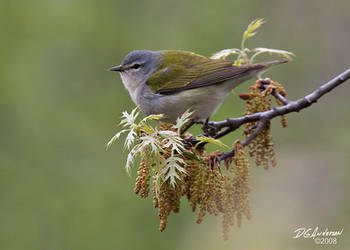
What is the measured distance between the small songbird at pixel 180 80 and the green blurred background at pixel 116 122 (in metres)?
1.14

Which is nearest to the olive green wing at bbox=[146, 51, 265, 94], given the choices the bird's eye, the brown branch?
the bird's eye

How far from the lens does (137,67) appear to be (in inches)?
174

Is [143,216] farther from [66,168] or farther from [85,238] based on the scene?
[66,168]

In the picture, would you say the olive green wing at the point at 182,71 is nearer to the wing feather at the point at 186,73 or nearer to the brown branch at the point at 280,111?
the wing feather at the point at 186,73

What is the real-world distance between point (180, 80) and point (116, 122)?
1.92 metres

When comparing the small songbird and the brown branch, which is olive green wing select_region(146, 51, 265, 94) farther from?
the brown branch

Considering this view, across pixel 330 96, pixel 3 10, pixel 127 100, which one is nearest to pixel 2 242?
pixel 127 100

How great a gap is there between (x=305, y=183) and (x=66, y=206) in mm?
2513

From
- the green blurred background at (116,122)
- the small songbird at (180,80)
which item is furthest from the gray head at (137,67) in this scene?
the green blurred background at (116,122)

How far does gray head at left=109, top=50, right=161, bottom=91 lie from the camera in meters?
4.38

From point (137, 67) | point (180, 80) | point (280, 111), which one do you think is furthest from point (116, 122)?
point (280, 111)

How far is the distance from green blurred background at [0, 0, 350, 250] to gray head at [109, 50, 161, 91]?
1387 mm

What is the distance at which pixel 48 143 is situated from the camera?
231 inches

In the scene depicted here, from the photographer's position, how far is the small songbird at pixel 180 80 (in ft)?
12.3
